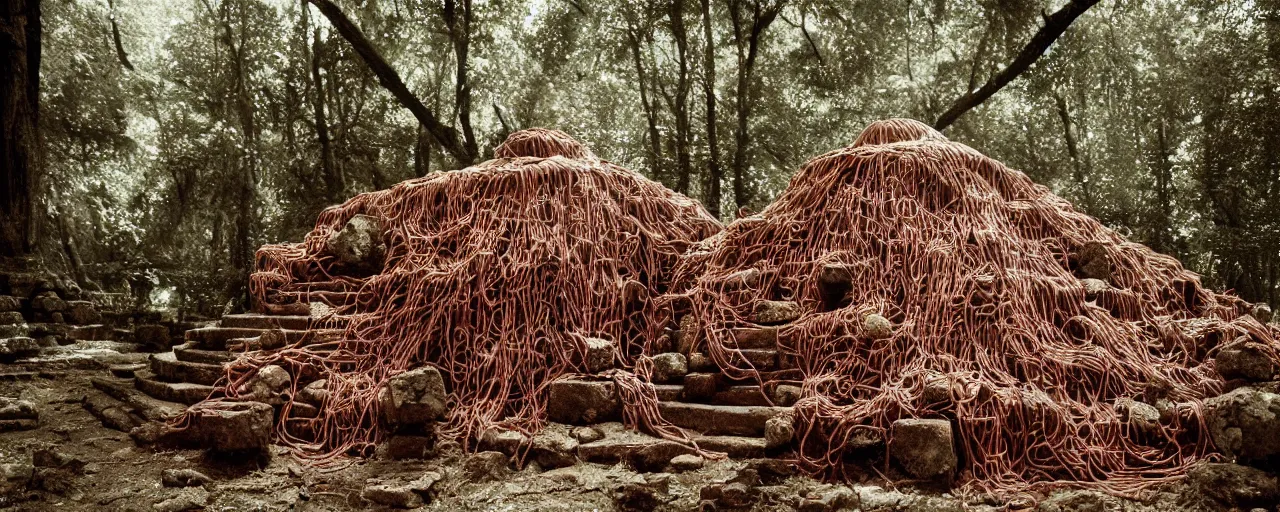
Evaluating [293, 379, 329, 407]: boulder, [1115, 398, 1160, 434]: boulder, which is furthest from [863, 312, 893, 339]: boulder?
[293, 379, 329, 407]: boulder

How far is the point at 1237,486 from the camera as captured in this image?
380 centimetres

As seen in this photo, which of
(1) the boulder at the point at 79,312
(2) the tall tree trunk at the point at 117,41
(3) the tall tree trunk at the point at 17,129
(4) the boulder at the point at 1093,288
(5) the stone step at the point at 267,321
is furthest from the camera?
(2) the tall tree trunk at the point at 117,41

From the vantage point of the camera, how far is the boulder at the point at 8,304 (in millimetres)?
8211

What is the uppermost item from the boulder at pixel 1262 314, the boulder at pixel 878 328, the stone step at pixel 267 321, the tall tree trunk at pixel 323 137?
the tall tree trunk at pixel 323 137

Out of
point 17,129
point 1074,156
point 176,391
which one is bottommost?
point 176,391

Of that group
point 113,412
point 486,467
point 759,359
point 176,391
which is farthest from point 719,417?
point 113,412

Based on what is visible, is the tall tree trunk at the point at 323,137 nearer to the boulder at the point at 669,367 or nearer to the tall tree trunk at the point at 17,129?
the tall tree trunk at the point at 17,129

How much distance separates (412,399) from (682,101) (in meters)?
8.30

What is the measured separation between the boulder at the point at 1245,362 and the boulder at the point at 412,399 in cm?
432

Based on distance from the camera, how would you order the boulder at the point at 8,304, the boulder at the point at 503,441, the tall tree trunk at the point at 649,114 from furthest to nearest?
the tall tree trunk at the point at 649,114, the boulder at the point at 8,304, the boulder at the point at 503,441

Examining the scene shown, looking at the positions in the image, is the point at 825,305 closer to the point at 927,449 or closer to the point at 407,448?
the point at 927,449

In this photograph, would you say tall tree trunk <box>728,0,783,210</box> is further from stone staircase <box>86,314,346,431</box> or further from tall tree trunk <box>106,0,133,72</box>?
tall tree trunk <box>106,0,133,72</box>

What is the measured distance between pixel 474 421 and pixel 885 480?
239cm

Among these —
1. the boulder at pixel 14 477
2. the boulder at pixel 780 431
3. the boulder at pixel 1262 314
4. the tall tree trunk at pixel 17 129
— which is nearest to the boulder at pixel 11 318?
the tall tree trunk at pixel 17 129
